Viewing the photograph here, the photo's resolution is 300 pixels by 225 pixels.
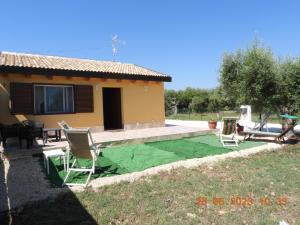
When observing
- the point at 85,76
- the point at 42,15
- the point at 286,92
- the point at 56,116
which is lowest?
the point at 56,116

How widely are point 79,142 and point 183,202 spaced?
8.58ft

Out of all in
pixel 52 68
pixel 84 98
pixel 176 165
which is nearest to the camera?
pixel 176 165

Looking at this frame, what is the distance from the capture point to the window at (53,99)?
10047 millimetres

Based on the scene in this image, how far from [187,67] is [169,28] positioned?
4380 millimetres

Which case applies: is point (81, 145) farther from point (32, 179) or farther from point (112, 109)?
point (112, 109)

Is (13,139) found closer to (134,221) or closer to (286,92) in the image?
(134,221)

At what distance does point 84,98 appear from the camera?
10906mm

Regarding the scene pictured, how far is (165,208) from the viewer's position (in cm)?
362

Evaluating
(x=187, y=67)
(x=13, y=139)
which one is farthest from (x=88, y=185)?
(x=187, y=67)

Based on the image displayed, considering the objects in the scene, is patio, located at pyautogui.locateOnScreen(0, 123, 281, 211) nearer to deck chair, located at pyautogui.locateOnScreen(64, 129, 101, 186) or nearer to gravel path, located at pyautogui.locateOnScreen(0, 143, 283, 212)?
gravel path, located at pyautogui.locateOnScreen(0, 143, 283, 212)

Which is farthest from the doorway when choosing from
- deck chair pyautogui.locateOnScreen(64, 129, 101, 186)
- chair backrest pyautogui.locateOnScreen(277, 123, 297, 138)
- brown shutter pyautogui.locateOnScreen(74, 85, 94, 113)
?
chair backrest pyautogui.locateOnScreen(277, 123, 297, 138)

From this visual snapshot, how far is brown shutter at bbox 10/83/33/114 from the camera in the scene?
921 cm

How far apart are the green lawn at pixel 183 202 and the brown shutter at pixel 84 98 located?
660cm
